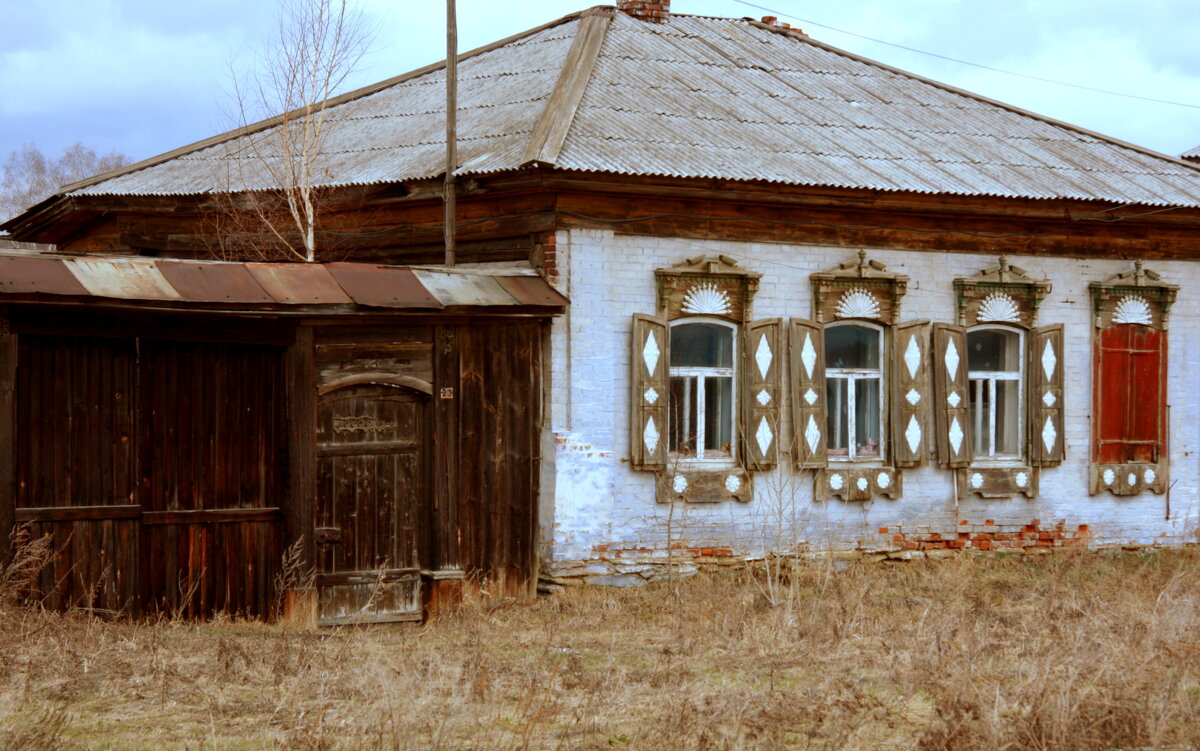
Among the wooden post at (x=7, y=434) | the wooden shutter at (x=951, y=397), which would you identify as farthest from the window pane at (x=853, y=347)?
the wooden post at (x=7, y=434)

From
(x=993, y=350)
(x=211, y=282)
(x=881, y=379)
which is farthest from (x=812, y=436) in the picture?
(x=211, y=282)

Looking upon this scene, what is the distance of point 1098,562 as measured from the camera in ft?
39.2

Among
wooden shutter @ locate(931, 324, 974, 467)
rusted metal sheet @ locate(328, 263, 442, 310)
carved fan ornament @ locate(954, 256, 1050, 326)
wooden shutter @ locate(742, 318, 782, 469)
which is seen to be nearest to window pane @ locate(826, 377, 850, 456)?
wooden shutter @ locate(742, 318, 782, 469)

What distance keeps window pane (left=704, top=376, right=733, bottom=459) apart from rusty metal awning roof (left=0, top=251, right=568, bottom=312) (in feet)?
5.96

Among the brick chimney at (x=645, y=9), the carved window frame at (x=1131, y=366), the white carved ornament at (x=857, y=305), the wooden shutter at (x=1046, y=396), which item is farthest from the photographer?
the brick chimney at (x=645, y=9)

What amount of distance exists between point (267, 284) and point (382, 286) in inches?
32.9

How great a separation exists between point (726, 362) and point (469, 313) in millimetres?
2634

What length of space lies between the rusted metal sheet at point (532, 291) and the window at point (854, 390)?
2.83 meters

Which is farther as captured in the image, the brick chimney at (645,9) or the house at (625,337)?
the brick chimney at (645,9)

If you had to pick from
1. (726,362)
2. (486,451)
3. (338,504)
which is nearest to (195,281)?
(338,504)

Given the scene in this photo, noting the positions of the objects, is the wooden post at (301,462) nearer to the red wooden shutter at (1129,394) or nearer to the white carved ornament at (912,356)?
the white carved ornament at (912,356)

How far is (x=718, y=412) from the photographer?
1126 cm

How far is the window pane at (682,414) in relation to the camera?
1109 cm

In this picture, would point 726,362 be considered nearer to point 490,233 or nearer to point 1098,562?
point 490,233
